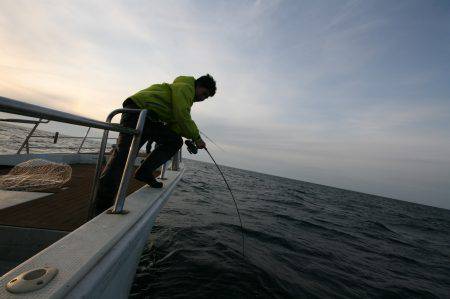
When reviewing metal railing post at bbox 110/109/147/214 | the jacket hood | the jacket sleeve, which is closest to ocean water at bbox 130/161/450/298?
metal railing post at bbox 110/109/147/214

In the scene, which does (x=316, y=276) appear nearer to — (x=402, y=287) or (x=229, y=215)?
(x=402, y=287)

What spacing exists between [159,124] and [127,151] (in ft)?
1.78

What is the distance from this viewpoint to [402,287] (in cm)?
440

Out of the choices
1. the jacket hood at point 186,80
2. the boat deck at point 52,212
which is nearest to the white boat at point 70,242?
the boat deck at point 52,212

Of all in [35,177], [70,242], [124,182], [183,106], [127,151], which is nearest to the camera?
[70,242]

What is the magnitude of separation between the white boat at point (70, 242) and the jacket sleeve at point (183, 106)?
1.75 feet

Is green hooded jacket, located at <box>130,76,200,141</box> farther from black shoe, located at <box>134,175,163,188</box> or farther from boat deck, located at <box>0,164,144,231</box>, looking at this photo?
boat deck, located at <box>0,164,144,231</box>

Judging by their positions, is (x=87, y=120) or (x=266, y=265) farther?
(x=266, y=265)

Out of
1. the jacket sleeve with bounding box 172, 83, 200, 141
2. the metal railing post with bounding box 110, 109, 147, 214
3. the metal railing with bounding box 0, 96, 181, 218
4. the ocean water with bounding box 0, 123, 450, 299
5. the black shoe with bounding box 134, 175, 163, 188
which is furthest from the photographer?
the ocean water with bounding box 0, 123, 450, 299

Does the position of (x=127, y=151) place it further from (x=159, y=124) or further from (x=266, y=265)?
(x=266, y=265)

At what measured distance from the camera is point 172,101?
8.47 ft

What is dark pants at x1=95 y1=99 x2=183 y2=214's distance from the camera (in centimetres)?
229

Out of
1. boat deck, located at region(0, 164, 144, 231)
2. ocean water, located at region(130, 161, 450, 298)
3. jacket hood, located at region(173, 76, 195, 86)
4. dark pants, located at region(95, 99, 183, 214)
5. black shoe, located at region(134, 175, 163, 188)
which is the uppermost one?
jacket hood, located at region(173, 76, 195, 86)

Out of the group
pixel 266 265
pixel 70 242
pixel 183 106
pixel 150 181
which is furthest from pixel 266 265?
pixel 70 242
